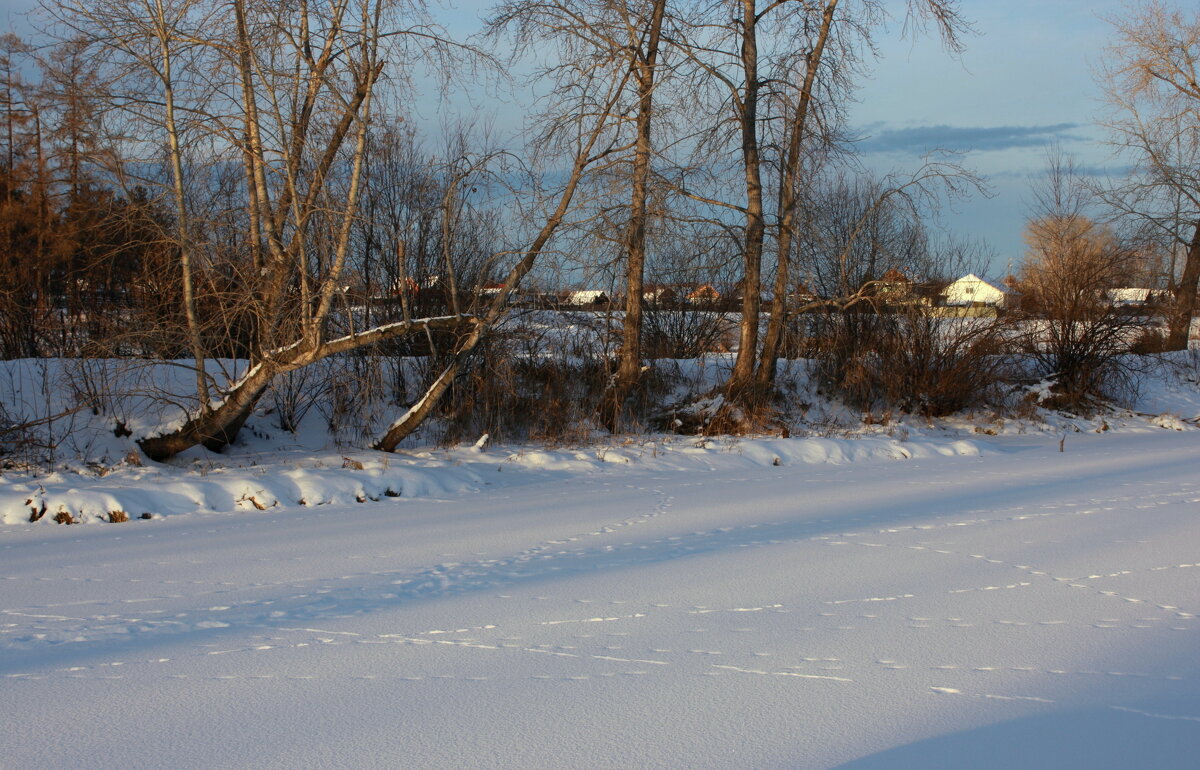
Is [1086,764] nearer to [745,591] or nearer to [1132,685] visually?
[1132,685]

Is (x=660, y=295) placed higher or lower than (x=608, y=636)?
higher

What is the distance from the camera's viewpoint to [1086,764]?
3.05 meters

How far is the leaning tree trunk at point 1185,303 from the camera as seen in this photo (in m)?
20.5

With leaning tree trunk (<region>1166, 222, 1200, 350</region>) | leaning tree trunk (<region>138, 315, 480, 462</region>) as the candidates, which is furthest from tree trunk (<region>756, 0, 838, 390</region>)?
leaning tree trunk (<region>1166, 222, 1200, 350</region>)

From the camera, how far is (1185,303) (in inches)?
821

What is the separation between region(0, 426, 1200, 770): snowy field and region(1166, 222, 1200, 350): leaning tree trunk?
598 inches

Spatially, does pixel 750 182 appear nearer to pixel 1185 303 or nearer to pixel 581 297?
pixel 581 297

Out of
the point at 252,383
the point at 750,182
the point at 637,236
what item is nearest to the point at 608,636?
the point at 252,383

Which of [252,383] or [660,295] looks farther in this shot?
[660,295]

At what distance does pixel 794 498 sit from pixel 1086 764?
5492 millimetres

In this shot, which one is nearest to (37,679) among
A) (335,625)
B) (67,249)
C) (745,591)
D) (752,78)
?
(335,625)

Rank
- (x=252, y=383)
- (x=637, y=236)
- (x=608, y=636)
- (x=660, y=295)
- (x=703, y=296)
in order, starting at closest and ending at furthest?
(x=608, y=636)
(x=252, y=383)
(x=637, y=236)
(x=703, y=296)
(x=660, y=295)

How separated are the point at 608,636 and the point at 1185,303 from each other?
2151 centimetres

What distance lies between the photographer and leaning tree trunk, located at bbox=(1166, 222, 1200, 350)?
808 inches
